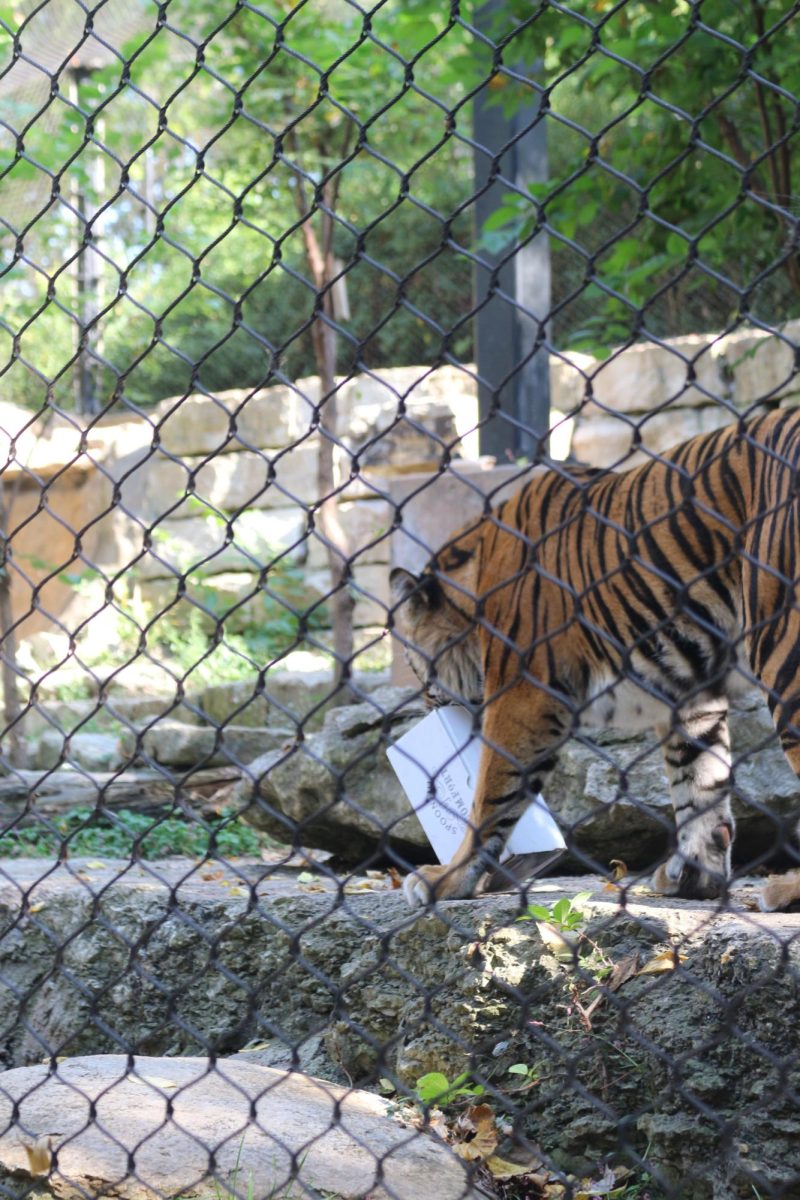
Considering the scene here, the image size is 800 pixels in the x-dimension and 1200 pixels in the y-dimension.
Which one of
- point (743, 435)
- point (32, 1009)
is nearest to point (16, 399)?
point (32, 1009)

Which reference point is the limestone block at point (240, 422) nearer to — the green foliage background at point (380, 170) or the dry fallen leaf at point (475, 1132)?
the green foliage background at point (380, 170)

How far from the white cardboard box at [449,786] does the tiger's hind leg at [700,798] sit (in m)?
0.36

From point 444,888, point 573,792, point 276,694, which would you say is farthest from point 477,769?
point 276,694

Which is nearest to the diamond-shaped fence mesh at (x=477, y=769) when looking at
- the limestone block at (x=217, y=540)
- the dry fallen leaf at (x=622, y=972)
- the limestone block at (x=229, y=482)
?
the dry fallen leaf at (x=622, y=972)

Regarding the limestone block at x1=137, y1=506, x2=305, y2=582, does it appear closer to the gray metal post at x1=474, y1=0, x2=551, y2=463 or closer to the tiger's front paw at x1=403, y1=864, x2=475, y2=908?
the gray metal post at x1=474, y1=0, x2=551, y2=463

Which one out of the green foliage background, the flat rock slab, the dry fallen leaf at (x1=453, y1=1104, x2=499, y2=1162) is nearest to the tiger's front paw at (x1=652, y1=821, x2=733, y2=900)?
the dry fallen leaf at (x1=453, y1=1104, x2=499, y2=1162)

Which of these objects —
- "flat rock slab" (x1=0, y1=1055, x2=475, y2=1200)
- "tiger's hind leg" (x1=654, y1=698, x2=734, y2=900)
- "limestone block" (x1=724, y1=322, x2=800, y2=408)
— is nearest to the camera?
"flat rock slab" (x1=0, y1=1055, x2=475, y2=1200)

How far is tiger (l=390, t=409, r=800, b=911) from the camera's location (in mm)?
3121

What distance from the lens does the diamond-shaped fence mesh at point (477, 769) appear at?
2.05 m

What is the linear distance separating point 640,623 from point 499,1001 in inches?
44.2

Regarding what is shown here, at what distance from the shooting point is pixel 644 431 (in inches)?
414

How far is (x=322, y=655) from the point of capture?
36.7 ft

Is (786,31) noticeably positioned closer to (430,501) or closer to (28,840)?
(430,501)

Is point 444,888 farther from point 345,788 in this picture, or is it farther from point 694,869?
point 345,788
